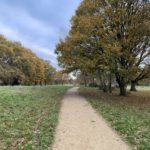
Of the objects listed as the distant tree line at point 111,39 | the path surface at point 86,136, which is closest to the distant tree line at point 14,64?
the distant tree line at point 111,39

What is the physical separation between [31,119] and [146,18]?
51.1 feet

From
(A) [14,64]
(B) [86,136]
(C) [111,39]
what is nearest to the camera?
(B) [86,136]

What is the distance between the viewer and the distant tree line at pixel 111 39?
70.4 ft

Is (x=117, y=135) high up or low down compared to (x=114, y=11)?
down

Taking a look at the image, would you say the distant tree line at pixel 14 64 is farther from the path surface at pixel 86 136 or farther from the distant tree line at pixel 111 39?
the path surface at pixel 86 136

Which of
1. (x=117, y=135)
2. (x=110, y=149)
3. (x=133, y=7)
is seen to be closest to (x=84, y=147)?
(x=110, y=149)

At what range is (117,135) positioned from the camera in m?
8.58

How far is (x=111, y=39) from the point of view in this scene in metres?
22.0

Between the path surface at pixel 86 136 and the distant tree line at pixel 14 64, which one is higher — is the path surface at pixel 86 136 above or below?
below

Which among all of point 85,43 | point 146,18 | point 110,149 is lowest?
point 110,149

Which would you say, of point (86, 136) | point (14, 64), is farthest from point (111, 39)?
point (14, 64)

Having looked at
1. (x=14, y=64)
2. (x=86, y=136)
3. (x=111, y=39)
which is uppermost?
(x=14, y=64)

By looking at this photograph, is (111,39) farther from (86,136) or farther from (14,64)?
(14,64)

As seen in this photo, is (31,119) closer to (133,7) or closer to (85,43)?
(85,43)
